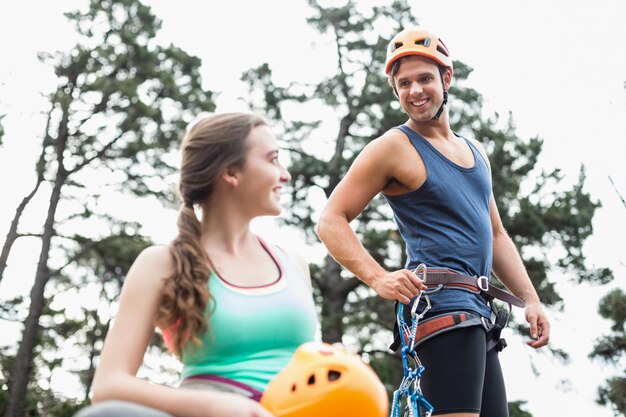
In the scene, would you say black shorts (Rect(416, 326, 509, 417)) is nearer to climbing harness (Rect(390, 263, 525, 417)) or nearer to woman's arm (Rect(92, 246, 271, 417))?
climbing harness (Rect(390, 263, 525, 417))

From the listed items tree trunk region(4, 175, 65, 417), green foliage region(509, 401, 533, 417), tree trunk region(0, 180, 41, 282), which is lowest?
green foliage region(509, 401, 533, 417)

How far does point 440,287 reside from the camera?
3.26 m

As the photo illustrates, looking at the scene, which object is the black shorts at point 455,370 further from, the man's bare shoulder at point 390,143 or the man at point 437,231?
the man's bare shoulder at point 390,143

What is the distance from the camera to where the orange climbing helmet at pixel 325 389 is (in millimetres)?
1887

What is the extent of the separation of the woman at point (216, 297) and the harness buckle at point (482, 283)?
1132 mm

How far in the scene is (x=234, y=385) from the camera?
2.03 metres

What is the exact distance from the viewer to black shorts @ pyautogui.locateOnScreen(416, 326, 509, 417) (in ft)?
10.5

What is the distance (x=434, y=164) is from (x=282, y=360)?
162cm

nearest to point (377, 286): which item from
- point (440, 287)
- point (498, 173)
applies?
point (440, 287)

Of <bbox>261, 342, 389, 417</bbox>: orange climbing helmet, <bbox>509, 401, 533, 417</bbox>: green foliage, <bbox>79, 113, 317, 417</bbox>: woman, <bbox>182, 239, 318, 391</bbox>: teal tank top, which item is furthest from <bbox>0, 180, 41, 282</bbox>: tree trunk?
<bbox>261, 342, 389, 417</bbox>: orange climbing helmet

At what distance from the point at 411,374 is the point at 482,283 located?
0.49 m

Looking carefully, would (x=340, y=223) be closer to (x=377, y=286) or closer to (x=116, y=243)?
(x=377, y=286)

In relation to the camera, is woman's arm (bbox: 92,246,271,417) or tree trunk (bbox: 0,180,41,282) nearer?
woman's arm (bbox: 92,246,271,417)

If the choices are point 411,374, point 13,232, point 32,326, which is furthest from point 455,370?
point 13,232
